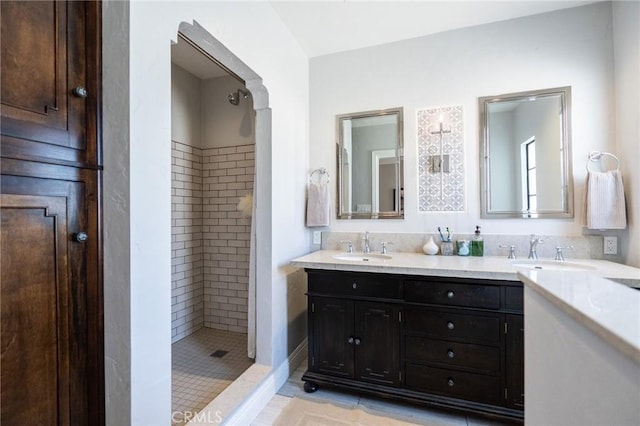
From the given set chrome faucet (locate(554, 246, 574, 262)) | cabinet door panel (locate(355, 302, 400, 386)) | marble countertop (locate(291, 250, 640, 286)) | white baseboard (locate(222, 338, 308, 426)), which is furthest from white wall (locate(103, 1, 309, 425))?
chrome faucet (locate(554, 246, 574, 262))

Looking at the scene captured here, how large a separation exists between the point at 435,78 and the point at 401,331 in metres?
1.96

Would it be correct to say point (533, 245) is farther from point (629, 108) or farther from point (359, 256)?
point (359, 256)

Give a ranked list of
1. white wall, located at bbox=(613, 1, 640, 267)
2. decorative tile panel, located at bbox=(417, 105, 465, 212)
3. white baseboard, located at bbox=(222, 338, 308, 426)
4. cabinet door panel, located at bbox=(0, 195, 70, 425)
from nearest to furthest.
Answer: cabinet door panel, located at bbox=(0, 195, 70, 425), white baseboard, located at bbox=(222, 338, 308, 426), white wall, located at bbox=(613, 1, 640, 267), decorative tile panel, located at bbox=(417, 105, 465, 212)

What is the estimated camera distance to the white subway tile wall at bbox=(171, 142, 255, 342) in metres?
2.87

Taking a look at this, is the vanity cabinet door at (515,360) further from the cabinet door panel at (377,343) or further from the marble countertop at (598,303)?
the marble countertop at (598,303)

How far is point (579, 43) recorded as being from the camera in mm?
2086

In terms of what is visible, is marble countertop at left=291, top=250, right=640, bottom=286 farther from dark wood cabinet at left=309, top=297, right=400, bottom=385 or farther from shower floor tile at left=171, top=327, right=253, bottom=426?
shower floor tile at left=171, top=327, right=253, bottom=426

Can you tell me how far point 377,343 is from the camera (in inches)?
74.6

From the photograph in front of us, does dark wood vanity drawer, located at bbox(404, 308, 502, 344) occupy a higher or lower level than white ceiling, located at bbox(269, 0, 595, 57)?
lower

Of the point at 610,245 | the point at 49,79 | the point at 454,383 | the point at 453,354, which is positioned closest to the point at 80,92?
the point at 49,79

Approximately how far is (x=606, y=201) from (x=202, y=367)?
3.03 metres

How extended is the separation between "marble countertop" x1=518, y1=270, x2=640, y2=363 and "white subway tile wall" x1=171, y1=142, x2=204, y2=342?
8.84 ft

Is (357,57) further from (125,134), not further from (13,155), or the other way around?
(13,155)

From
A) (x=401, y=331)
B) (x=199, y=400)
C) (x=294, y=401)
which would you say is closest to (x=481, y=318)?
(x=401, y=331)
